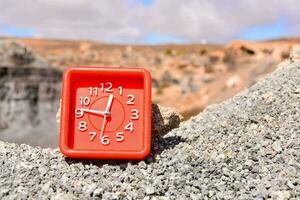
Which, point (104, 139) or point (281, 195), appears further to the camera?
point (104, 139)

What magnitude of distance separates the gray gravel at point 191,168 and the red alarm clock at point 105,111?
15 cm

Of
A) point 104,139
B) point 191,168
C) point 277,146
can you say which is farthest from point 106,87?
point 277,146

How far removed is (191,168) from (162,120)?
2.76ft

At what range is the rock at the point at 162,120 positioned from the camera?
5.62 m

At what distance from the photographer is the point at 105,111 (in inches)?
204

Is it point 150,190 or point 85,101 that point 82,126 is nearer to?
point 85,101

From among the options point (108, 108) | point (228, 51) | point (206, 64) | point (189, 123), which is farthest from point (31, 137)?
point (206, 64)

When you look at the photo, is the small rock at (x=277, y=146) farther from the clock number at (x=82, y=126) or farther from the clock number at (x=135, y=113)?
the clock number at (x=82, y=126)

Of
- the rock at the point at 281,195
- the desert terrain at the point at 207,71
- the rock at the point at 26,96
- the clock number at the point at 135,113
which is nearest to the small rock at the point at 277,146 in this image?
the rock at the point at 281,195

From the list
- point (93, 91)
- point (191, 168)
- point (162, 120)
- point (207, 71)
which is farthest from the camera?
point (207, 71)

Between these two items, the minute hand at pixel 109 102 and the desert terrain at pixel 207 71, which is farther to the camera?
the desert terrain at pixel 207 71

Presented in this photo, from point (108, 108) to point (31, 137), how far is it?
834 centimetres

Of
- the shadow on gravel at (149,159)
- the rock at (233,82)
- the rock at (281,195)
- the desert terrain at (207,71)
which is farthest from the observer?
the rock at (233,82)

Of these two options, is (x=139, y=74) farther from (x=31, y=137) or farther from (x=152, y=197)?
(x=31, y=137)
